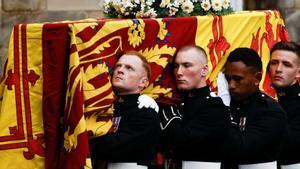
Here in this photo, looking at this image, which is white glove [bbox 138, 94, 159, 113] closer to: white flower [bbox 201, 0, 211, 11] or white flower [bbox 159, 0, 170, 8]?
white flower [bbox 159, 0, 170, 8]

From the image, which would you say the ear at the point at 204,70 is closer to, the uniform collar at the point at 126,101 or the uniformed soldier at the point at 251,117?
the uniformed soldier at the point at 251,117

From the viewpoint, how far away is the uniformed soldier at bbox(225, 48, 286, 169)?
6277 mm

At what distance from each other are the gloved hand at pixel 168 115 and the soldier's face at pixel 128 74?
254mm

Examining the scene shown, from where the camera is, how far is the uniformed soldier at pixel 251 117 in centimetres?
628

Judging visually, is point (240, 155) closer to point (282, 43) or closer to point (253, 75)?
point (253, 75)

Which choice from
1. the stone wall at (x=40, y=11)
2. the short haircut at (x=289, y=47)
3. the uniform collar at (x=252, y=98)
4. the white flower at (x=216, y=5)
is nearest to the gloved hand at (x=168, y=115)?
the uniform collar at (x=252, y=98)

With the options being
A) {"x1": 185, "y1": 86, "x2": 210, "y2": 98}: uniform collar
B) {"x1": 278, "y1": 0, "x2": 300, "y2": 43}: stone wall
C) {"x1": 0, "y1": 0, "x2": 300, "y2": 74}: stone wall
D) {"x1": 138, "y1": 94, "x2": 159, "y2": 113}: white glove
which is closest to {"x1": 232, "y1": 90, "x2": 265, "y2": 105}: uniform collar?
{"x1": 185, "y1": 86, "x2": 210, "y2": 98}: uniform collar

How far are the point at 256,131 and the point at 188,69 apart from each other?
1.86 ft

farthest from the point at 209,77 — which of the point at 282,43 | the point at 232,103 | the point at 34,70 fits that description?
the point at 34,70

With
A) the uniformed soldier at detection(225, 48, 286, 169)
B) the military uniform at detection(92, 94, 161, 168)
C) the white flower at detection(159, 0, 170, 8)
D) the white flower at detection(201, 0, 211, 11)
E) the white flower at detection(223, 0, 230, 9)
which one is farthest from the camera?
the white flower at detection(223, 0, 230, 9)

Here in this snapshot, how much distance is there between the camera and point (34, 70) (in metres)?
5.93

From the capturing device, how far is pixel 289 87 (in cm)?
677

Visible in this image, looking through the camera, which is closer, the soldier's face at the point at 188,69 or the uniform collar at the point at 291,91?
the soldier's face at the point at 188,69

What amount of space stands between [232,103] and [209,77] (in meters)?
0.22
